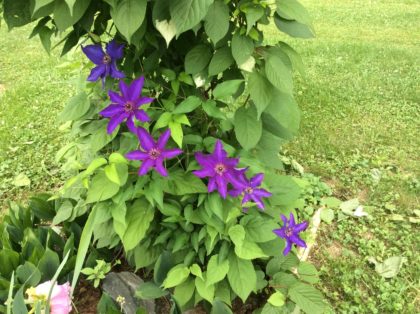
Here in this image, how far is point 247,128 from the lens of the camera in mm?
1734

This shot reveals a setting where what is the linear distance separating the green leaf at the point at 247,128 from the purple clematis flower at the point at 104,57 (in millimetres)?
505

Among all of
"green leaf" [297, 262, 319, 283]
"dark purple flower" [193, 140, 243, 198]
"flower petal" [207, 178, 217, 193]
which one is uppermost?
"dark purple flower" [193, 140, 243, 198]

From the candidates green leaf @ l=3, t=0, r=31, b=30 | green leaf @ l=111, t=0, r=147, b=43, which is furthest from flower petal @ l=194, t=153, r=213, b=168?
green leaf @ l=3, t=0, r=31, b=30

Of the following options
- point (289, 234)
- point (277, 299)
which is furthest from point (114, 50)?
point (277, 299)

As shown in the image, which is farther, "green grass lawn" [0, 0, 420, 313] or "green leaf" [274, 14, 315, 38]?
"green grass lawn" [0, 0, 420, 313]

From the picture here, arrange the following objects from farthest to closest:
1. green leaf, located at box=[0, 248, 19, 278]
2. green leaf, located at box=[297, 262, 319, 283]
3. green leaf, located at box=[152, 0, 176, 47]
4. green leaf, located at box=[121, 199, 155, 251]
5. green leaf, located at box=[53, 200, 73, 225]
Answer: green leaf, located at box=[53, 200, 73, 225] < green leaf, located at box=[297, 262, 319, 283] < green leaf, located at box=[0, 248, 19, 278] < green leaf, located at box=[121, 199, 155, 251] < green leaf, located at box=[152, 0, 176, 47]

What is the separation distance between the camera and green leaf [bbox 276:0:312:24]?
1498 millimetres

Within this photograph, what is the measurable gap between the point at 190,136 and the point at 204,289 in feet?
2.23

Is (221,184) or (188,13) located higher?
(188,13)

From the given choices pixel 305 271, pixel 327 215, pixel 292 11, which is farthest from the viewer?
pixel 327 215

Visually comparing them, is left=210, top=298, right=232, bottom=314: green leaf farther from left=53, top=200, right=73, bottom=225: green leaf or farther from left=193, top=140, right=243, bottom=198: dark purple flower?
left=53, top=200, right=73, bottom=225: green leaf

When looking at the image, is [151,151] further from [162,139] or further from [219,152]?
[219,152]

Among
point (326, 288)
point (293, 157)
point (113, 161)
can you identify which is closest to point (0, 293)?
point (113, 161)

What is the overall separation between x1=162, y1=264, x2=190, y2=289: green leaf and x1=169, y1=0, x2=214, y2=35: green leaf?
1089 millimetres
